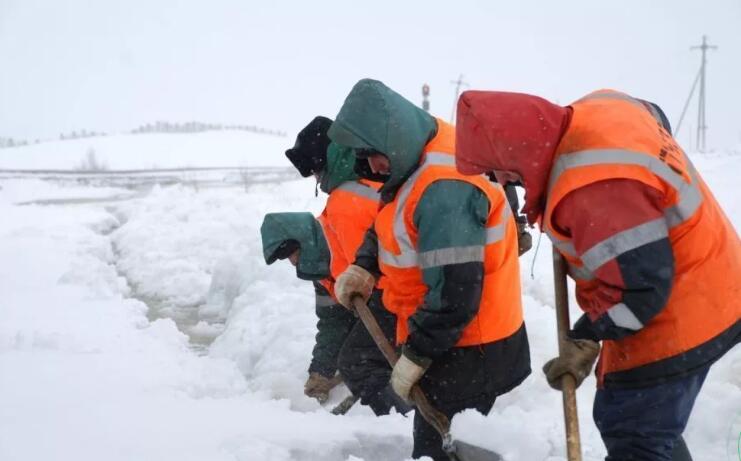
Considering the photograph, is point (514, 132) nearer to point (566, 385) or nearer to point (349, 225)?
point (566, 385)

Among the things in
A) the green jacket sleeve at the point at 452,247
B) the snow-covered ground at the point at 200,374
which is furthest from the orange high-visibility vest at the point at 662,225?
the snow-covered ground at the point at 200,374

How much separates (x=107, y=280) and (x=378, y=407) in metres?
5.37

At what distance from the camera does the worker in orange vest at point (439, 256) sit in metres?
2.24

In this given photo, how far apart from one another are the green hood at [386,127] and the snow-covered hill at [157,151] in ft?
126

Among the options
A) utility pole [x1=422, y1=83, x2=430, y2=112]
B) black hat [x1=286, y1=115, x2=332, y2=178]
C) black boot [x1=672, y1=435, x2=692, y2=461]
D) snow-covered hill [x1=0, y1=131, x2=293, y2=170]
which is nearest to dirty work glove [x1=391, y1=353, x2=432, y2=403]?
black boot [x1=672, y1=435, x2=692, y2=461]

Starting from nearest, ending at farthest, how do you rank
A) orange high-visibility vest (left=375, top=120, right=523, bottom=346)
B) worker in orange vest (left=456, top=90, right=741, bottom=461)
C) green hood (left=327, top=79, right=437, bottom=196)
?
worker in orange vest (left=456, top=90, right=741, bottom=461), orange high-visibility vest (left=375, top=120, right=523, bottom=346), green hood (left=327, top=79, right=437, bottom=196)

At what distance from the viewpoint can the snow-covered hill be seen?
42625mm

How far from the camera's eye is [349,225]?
3391 millimetres

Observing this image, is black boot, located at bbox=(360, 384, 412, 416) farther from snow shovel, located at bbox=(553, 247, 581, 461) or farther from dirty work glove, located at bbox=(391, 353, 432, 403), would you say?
snow shovel, located at bbox=(553, 247, 581, 461)

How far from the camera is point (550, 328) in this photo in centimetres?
427

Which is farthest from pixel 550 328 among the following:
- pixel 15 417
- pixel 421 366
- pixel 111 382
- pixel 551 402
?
pixel 15 417

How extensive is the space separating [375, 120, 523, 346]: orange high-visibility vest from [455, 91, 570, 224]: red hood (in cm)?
35

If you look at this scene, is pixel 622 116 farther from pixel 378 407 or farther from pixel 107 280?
pixel 107 280

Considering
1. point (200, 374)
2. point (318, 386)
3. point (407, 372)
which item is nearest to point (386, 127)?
point (407, 372)
